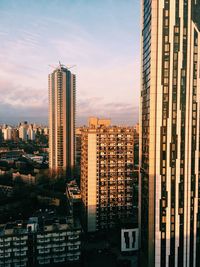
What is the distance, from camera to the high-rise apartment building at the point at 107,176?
132 ft

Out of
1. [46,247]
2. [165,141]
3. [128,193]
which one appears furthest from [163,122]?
[128,193]

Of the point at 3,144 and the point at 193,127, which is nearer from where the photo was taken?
the point at 193,127

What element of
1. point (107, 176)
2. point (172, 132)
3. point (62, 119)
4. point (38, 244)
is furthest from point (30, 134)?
point (172, 132)

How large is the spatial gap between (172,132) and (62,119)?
189ft

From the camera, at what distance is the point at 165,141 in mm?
22797

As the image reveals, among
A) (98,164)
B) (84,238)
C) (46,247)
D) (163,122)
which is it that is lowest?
(84,238)

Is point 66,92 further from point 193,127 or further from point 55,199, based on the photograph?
point 193,127

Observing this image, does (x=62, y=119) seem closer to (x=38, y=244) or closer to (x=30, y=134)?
(x=38, y=244)

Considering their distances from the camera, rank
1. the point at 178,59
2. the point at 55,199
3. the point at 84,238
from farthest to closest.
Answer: the point at 55,199, the point at 84,238, the point at 178,59

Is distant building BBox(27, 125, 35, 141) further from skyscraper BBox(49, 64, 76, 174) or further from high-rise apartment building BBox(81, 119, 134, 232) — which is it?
high-rise apartment building BBox(81, 119, 134, 232)

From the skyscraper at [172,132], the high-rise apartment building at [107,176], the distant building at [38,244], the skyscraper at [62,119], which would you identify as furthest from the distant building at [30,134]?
the skyscraper at [172,132]

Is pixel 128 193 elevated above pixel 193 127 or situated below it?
below

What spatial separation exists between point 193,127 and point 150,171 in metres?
5.02

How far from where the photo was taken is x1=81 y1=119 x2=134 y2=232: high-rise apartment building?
4038cm
